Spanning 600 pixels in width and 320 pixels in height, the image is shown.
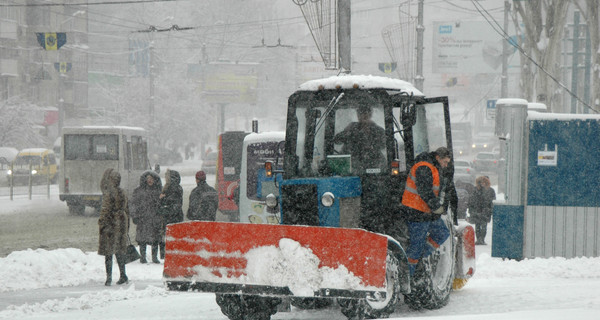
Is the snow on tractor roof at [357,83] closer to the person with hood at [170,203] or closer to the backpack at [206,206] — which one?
the person with hood at [170,203]

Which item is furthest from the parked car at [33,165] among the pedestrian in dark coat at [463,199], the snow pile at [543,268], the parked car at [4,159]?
the snow pile at [543,268]

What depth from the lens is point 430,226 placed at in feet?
29.4

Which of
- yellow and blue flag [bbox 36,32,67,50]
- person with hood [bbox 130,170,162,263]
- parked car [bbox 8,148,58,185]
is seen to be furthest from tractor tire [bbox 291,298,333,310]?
parked car [bbox 8,148,58,185]

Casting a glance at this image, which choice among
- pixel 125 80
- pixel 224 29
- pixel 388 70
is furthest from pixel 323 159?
pixel 224 29

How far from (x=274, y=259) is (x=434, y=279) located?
249cm

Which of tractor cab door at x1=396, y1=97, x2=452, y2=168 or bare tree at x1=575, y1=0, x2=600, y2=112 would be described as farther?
bare tree at x1=575, y1=0, x2=600, y2=112

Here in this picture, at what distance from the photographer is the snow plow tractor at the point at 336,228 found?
7445 mm

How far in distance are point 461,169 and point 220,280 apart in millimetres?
31482

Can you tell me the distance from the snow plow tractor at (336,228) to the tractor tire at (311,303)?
0.02m

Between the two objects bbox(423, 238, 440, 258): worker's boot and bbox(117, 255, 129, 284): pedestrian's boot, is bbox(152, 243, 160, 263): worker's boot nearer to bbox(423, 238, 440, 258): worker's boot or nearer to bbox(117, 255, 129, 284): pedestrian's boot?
bbox(117, 255, 129, 284): pedestrian's boot

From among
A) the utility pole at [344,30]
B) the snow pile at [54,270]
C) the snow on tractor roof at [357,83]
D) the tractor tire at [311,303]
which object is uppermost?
the utility pole at [344,30]

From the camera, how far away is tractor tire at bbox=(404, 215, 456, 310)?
880 cm

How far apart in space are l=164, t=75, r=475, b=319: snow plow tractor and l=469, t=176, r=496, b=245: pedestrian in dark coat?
29.0 ft

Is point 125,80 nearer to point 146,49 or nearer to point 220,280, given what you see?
point 146,49
